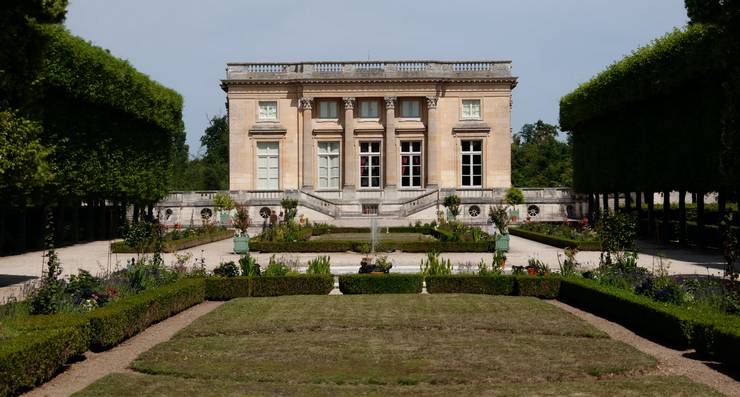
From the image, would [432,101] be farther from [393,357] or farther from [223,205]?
[393,357]

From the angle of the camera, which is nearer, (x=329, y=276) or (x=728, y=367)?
(x=728, y=367)

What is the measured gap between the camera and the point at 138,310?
12.2 metres

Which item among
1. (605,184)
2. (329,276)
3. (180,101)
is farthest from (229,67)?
(329,276)

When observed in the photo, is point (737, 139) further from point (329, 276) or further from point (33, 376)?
point (33, 376)

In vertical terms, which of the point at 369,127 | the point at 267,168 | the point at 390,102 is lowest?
the point at 267,168

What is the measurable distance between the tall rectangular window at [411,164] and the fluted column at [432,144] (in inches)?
44.7

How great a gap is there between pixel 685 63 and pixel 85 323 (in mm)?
23846

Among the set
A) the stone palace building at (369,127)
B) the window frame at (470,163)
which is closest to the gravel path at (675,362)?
the stone palace building at (369,127)

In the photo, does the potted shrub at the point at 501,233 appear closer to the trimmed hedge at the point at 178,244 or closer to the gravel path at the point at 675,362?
the trimmed hedge at the point at 178,244

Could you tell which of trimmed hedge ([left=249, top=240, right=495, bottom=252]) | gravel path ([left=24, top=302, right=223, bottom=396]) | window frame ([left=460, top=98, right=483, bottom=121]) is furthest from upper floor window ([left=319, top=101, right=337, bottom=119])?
gravel path ([left=24, top=302, right=223, bottom=396])

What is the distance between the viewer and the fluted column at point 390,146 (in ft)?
165

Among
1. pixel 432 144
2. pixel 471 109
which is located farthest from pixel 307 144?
pixel 471 109

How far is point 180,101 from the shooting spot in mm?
43812

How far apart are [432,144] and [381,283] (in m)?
34.2
